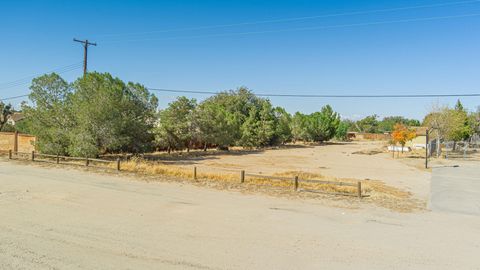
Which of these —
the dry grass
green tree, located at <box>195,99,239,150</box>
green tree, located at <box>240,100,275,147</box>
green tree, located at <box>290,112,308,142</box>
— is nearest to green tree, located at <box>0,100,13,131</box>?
green tree, located at <box>195,99,239,150</box>

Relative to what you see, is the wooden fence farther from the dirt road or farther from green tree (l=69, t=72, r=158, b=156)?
the dirt road

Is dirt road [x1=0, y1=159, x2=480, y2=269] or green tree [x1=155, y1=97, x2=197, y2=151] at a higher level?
green tree [x1=155, y1=97, x2=197, y2=151]

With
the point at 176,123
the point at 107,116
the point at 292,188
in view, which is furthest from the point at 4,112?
the point at 292,188

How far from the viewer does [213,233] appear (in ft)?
23.9

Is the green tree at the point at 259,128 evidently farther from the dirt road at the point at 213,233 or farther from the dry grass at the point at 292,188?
the dirt road at the point at 213,233

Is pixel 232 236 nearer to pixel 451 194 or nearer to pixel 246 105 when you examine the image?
pixel 451 194

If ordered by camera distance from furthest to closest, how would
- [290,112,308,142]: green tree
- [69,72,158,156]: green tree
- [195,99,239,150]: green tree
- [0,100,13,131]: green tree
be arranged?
1. [290,112,308,142]: green tree
2. [0,100,13,131]: green tree
3. [195,99,239,150]: green tree
4. [69,72,158,156]: green tree

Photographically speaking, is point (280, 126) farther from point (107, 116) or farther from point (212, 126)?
point (107, 116)

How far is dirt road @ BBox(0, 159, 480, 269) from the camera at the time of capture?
224 inches

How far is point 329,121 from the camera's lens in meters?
73.1

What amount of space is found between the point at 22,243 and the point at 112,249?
73.9 inches

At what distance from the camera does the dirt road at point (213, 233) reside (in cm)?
569

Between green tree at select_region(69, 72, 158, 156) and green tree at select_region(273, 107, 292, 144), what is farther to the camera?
green tree at select_region(273, 107, 292, 144)

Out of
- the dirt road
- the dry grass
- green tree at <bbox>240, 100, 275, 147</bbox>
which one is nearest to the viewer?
the dirt road
